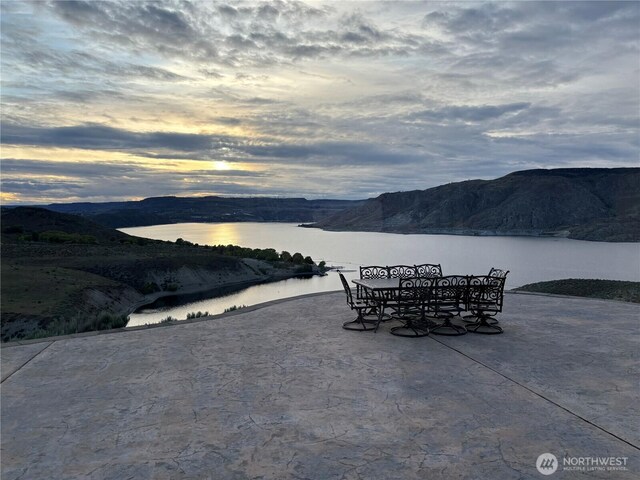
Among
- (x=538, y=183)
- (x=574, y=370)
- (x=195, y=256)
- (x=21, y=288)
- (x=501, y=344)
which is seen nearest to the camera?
(x=574, y=370)

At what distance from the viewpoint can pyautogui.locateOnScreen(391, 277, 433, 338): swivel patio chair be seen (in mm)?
7609

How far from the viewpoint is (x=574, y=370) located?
5.75 meters

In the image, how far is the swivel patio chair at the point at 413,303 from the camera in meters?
7.61

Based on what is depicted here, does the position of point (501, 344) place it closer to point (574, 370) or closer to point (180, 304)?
point (574, 370)

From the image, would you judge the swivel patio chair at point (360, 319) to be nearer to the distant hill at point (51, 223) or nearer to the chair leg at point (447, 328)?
the chair leg at point (447, 328)

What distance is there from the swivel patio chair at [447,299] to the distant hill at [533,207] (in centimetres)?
12861

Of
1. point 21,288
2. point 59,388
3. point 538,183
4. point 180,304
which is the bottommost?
point 180,304

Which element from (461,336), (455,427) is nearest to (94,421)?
(455,427)

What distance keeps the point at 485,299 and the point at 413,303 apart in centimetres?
133

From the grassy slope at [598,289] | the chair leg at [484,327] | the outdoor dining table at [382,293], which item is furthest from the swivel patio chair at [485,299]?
the grassy slope at [598,289]

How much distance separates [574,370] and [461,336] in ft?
6.55

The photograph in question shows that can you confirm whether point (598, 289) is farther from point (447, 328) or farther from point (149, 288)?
point (149, 288)

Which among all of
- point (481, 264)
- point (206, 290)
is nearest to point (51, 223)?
point (206, 290)

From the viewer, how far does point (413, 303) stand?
768cm
